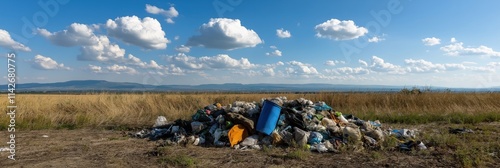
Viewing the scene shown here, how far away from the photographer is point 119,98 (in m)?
14.2

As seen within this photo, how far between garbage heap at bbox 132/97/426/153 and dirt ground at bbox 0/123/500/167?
0.33 metres

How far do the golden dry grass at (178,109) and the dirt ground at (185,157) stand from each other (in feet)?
9.93

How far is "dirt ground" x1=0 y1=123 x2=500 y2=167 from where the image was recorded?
5.43m

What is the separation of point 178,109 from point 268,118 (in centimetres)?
745

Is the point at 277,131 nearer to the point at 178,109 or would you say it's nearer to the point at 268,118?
the point at 268,118

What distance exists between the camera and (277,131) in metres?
7.22

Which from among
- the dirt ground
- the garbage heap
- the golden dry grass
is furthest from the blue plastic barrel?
the golden dry grass

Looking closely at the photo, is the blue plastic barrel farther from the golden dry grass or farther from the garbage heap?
the golden dry grass

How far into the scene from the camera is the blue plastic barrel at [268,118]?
280 inches

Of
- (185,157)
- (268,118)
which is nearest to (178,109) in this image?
(268,118)

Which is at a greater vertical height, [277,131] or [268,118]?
[268,118]

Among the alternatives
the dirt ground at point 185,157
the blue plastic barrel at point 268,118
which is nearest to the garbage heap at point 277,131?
the blue plastic barrel at point 268,118

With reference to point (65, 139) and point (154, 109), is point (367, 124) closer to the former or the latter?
point (65, 139)

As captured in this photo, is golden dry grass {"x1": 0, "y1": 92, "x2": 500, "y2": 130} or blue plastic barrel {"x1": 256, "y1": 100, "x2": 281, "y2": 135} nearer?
blue plastic barrel {"x1": 256, "y1": 100, "x2": 281, "y2": 135}
